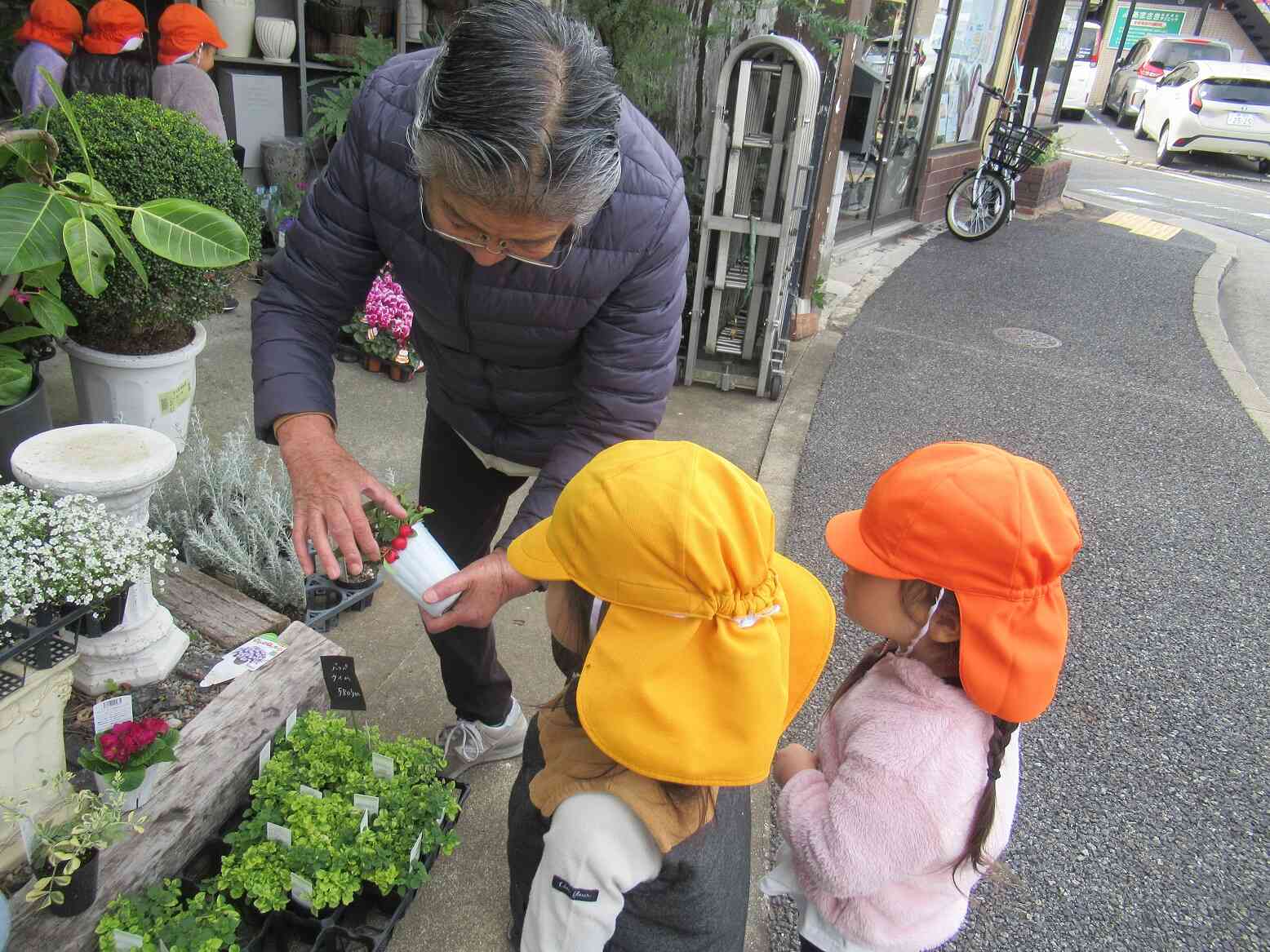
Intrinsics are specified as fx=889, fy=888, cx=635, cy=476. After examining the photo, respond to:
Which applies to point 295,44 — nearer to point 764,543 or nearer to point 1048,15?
point 764,543

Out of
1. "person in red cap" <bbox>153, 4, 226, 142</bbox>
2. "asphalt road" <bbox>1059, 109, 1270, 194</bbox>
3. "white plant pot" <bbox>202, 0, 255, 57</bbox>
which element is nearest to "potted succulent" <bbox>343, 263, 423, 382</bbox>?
"person in red cap" <bbox>153, 4, 226, 142</bbox>

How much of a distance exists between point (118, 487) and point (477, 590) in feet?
3.48

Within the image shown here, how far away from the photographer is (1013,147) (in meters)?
9.30

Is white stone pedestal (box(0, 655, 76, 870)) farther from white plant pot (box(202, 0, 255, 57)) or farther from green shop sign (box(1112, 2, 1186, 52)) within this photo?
green shop sign (box(1112, 2, 1186, 52))

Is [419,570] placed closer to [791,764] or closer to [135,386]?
[791,764]

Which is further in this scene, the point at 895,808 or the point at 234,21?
the point at 234,21

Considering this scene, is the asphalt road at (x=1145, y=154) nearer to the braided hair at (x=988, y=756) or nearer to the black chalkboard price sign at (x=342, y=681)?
the braided hair at (x=988, y=756)

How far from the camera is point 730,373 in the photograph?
521 centimetres

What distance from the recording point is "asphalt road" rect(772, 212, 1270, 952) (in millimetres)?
2406

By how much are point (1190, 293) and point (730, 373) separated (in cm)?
583

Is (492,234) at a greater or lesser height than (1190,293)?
greater

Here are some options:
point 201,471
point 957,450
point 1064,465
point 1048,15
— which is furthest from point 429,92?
point 1048,15

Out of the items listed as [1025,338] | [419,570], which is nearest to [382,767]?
[419,570]

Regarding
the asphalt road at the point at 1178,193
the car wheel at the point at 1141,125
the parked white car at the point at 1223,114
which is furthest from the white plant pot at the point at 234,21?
the car wheel at the point at 1141,125
